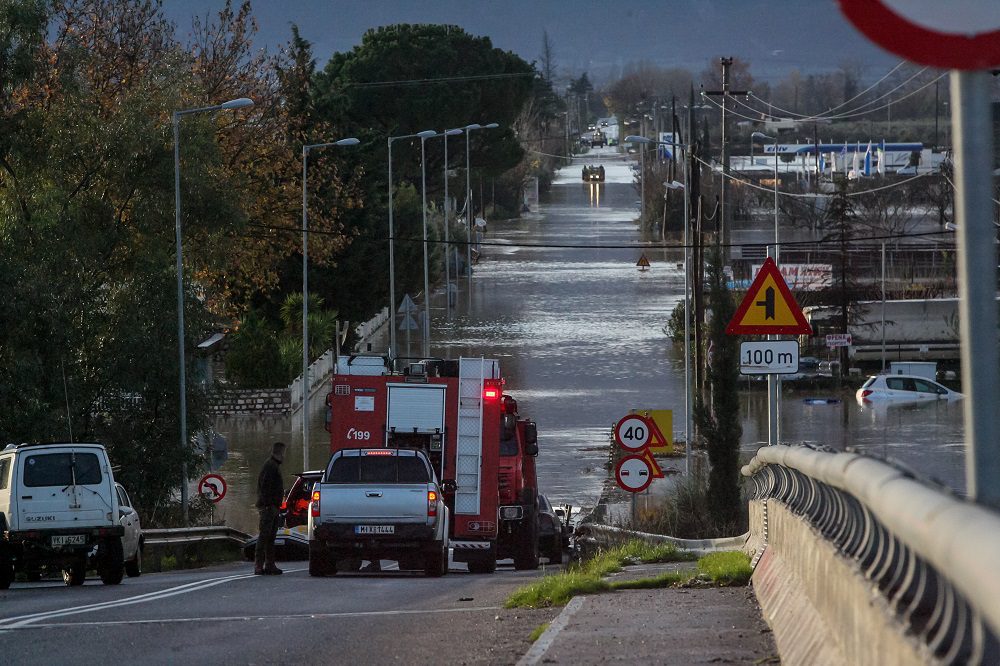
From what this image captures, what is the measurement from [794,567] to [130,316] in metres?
26.9

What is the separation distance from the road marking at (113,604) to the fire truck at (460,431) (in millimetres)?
5322

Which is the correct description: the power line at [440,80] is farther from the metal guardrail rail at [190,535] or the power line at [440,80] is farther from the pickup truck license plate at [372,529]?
the pickup truck license plate at [372,529]

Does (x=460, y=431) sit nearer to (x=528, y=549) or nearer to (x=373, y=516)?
(x=528, y=549)

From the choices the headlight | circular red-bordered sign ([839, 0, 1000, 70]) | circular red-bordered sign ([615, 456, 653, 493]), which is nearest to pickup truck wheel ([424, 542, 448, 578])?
the headlight

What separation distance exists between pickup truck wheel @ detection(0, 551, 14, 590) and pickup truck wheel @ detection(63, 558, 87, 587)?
2.35 ft

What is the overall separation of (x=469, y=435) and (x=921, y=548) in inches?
802

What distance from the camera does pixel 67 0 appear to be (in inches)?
1982

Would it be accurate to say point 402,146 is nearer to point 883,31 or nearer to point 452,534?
point 452,534

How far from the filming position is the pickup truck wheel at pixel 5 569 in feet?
64.8

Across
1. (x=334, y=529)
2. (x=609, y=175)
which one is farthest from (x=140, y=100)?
(x=609, y=175)

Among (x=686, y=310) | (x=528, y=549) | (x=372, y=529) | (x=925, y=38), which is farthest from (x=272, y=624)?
(x=686, y=310)

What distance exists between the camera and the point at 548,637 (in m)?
→ 9.56

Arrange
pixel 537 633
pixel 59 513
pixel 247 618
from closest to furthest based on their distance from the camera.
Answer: pixel 537 633
pixel 247 618
pixel 59 513

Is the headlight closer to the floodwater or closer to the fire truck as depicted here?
the fire truck
